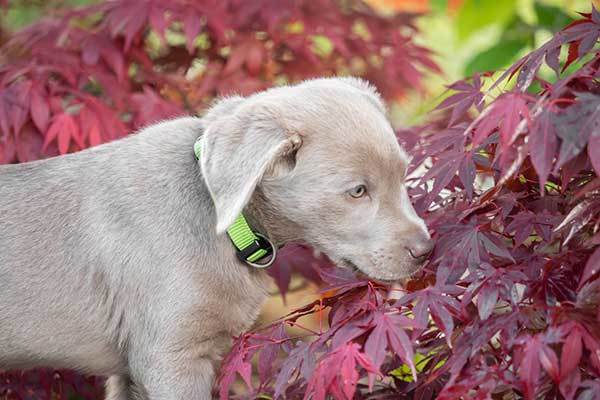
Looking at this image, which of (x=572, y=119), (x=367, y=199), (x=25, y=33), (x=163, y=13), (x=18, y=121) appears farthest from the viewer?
(x=25, y=33)

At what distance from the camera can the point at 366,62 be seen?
192 inches

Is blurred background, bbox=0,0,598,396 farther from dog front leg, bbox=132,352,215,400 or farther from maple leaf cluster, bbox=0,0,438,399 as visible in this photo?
dog front leg, bbox=132,352,215,400

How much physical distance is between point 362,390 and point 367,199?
76 cm

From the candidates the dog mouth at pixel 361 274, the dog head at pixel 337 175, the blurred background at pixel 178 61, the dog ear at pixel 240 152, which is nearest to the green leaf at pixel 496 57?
the blurred background at pixel 178 61

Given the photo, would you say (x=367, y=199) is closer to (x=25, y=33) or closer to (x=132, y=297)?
(x=132, y=297)

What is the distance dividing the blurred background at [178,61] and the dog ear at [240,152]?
98 centimetres

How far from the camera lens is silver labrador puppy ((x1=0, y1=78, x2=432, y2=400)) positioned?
3.03 m

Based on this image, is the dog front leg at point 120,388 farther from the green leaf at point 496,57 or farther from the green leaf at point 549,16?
the green leaf at point 549,16

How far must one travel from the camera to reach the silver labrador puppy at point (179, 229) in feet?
9.93

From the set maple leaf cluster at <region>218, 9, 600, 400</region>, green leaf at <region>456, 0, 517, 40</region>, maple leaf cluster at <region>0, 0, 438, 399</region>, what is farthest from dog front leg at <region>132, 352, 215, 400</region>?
green leaf at <region>456, 0, 517, 40</region>

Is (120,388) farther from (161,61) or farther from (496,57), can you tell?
(496,57)

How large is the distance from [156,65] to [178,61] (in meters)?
0.11

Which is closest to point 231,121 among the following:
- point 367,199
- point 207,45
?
point 367,199

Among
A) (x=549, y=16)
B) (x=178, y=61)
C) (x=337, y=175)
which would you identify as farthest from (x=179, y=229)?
(x=549, y=16)
